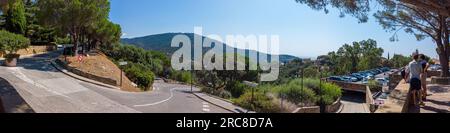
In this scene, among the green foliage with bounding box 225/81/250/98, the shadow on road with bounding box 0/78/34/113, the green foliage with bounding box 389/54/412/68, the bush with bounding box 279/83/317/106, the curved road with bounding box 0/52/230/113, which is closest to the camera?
the shadow on road with bounding box 0/78/34/113

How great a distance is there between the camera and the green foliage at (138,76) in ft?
15.2

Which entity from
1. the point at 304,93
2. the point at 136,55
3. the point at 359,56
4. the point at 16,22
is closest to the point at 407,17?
the point at 304,93

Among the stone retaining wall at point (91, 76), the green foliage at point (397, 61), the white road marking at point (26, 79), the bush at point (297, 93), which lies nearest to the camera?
the white road marking at point (26, 79)

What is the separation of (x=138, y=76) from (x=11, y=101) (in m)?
1.72

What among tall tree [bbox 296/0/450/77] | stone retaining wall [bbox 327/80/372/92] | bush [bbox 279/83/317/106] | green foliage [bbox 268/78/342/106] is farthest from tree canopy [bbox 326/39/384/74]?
bush [bbox 279/83/317/106]

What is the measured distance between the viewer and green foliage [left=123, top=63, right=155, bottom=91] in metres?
4.64

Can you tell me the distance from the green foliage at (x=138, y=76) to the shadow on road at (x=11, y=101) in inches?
52.1

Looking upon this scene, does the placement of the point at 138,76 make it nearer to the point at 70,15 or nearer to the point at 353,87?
the point at 70,15

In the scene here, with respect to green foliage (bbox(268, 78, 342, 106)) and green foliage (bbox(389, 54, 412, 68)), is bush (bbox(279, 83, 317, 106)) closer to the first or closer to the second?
green foliage (bbox(268, 78, 342, 106))

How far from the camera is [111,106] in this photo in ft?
10.3

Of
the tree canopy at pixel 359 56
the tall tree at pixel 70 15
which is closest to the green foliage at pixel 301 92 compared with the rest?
the tall tree at pixel 70 15

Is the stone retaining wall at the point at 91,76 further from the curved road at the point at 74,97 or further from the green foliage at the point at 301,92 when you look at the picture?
the green foliage at the point at 301,92

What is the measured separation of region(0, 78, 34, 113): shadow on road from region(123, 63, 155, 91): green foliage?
1323mm
